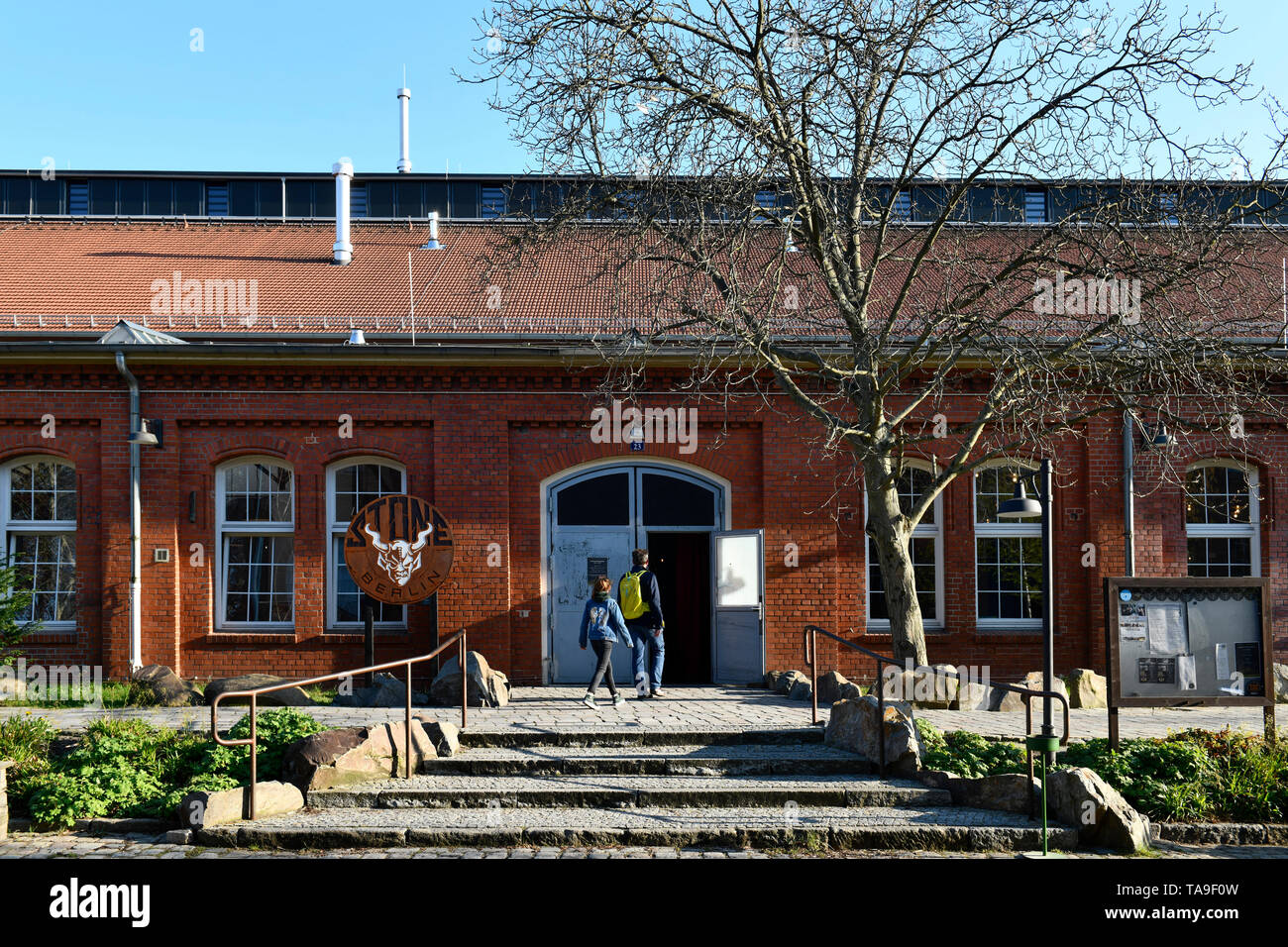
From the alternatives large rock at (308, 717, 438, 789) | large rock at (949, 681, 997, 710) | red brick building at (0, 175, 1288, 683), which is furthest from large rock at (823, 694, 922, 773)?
red brick building at (0, 175, 1288, 683)

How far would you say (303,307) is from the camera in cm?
1766

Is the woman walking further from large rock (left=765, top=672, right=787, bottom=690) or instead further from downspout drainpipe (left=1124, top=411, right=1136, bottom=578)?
downspout drainpipe (left=1124, top=411, right=1136, bottom=578)

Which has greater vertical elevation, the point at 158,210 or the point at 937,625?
the point at 158,210

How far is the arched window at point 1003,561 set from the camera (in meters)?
15.4

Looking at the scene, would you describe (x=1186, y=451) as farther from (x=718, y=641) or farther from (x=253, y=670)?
(x=253, y=670)

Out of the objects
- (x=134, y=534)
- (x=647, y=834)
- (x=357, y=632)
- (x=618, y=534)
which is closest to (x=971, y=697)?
(x=618, y=534)

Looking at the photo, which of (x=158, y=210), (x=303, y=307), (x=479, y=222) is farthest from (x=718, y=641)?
(x=158, y=210)

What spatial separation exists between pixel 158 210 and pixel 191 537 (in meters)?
13.9

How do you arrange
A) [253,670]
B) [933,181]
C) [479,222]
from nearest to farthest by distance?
1. [933,181]
2. [253,670]
3. [479,222]

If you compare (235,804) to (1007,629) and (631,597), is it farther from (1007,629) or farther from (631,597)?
(1007,629)

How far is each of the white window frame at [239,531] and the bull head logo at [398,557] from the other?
1632mm

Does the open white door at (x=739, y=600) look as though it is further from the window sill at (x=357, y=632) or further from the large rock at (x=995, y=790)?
the large rock at (x=995, y=790)

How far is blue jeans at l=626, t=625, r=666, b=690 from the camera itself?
42.3 ft

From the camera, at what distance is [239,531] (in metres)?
15.1
